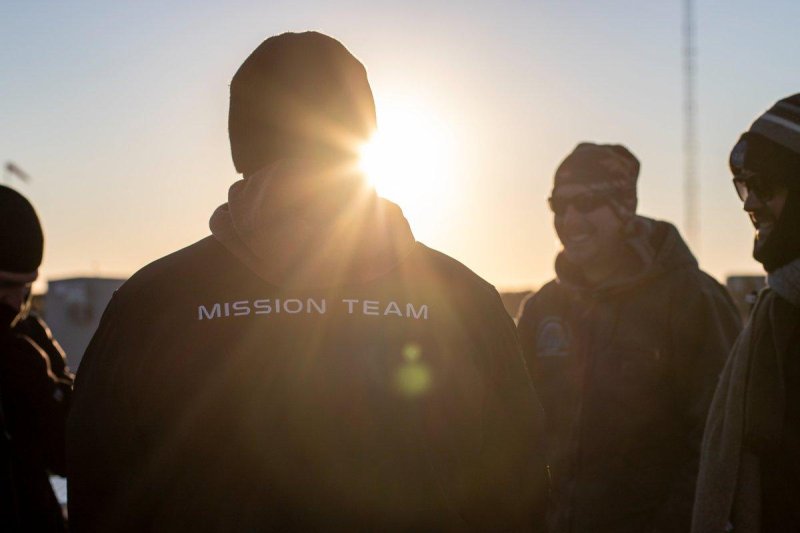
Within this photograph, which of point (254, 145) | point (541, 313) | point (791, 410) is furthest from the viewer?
point (541, 313)

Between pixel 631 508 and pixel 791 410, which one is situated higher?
pixel 791 410

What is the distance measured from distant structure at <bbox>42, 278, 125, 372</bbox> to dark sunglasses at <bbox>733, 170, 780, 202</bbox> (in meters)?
32.9

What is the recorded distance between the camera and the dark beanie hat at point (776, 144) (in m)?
3.15

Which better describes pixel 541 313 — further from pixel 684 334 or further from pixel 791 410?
pixel 791 410

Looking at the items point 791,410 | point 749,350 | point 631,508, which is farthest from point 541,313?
point 791,410

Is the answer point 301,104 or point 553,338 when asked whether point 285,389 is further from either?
point 553,338

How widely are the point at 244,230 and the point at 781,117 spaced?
85.9 inches

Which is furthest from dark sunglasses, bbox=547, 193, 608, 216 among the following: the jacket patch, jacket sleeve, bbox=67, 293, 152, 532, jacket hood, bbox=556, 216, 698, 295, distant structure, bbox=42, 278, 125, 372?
distant structure, bbox=42, 278, 125, 372

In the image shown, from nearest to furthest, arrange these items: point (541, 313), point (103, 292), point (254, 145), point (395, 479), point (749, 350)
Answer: point (395, 479) → point (254, 145) → point (749, 350) → point (541, 313) → point (103, 292)

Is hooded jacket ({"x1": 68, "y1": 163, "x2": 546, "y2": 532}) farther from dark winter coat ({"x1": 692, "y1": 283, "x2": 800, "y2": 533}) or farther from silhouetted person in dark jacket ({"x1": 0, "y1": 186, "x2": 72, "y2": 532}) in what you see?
silhouetted person in dark jacket ({"x1": 0, "y1": 186, "x2": 72, "y2": 532})

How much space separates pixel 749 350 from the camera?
3.45 meters

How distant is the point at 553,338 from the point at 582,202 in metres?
0.79

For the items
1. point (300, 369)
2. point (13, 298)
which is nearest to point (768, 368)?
point (300, 369)

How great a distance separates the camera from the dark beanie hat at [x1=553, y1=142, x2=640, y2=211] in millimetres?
5027
